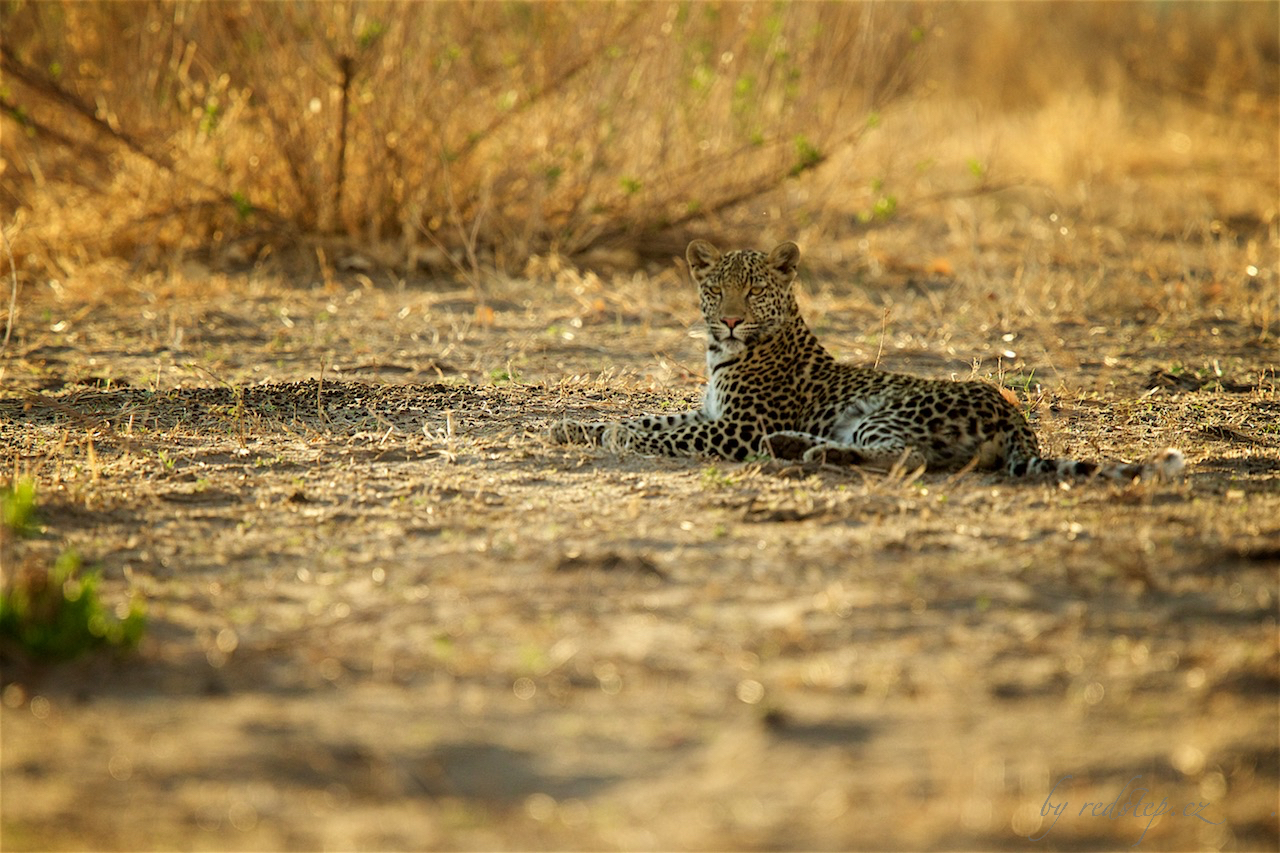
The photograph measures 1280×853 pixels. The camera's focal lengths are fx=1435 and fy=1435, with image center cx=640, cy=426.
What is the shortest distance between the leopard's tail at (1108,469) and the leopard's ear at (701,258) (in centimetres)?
188

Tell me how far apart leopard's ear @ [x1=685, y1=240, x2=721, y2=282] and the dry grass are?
0.90 meters

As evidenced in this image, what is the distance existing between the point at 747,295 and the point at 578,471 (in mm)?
1354

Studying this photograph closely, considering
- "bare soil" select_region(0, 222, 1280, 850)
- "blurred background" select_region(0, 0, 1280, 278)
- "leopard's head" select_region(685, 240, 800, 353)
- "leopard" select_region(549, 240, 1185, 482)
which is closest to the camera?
"bare soil" select_region(0, 222, 1280, 850)

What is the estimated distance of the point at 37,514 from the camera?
5.22 metres

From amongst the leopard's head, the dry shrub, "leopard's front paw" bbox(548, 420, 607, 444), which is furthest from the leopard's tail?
the dry shrub

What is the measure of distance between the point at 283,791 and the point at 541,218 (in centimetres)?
860

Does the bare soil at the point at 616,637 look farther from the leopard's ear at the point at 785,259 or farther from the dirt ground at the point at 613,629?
the leopard's ear at the point at 785,259

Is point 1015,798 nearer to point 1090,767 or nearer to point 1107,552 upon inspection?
point 1090,767

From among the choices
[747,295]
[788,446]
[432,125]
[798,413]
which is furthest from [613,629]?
[432,125]

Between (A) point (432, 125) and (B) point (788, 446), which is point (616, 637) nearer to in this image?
(B) point (788, 446)

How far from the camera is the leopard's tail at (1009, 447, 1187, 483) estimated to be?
5.61 m

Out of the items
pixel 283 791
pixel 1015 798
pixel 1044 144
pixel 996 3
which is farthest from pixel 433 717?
pixel 996 3

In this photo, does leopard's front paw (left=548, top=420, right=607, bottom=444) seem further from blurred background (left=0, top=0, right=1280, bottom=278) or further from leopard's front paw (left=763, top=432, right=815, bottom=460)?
blurred background (left=0, top=0, right=1280, bottom=278)

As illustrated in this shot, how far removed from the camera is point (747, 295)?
681 centimetres
